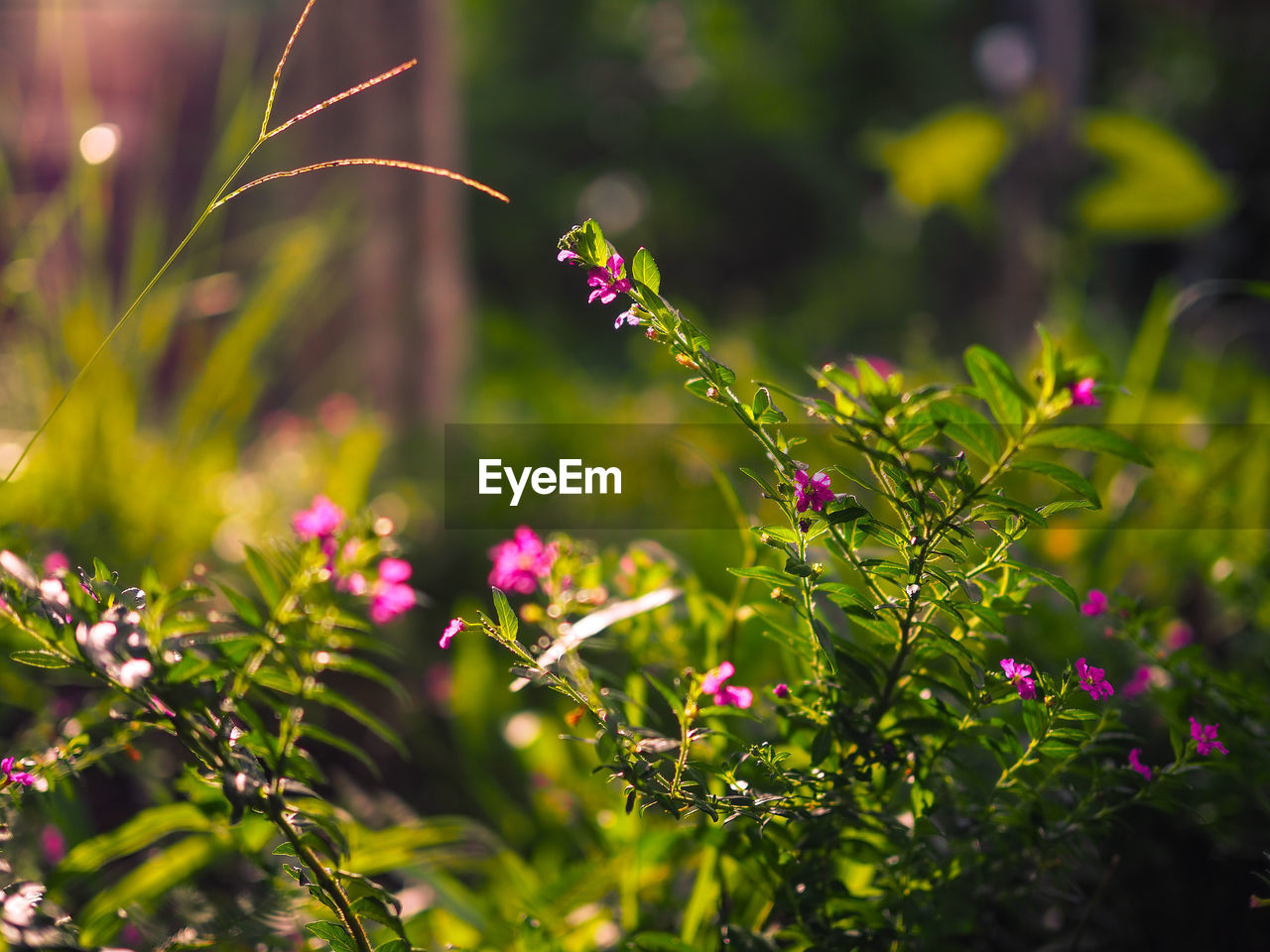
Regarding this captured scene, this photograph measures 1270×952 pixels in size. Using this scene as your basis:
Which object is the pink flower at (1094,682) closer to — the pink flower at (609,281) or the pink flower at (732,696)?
the pink flower at (732,696)

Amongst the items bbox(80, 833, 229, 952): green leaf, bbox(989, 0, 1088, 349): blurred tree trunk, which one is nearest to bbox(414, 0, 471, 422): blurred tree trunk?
bbox(989, 0, 1088, 349): blurred tree trunk

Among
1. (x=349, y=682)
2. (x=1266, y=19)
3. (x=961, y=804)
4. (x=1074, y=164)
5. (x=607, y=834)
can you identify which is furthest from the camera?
(x=1266, y=19)

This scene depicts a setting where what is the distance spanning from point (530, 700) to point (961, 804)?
84 cm

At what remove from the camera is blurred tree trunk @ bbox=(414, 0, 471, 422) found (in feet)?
5.99

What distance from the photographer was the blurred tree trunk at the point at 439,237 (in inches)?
71.9

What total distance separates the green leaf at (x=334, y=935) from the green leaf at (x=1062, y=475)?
1.12ft

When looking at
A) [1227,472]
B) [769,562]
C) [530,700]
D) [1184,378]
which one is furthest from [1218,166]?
[769,562]

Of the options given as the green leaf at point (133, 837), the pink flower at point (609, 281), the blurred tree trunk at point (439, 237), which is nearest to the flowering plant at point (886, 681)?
the pink flower at point (609, 281)

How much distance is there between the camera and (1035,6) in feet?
7.34

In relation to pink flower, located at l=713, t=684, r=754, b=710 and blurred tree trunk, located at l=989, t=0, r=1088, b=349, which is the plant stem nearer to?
pink flower, located at l=713, t=684, r=754, b=710

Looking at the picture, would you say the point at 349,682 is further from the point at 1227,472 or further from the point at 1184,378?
A: the point at 1184,378

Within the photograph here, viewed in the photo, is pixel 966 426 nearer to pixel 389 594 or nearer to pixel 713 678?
pixel 713 678

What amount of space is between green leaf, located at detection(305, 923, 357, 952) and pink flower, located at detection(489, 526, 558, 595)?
178 millimetres

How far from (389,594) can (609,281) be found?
0.24 metres
